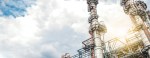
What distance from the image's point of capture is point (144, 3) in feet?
201

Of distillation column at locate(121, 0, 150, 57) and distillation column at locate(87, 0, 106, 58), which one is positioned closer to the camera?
distillation column at locate(121, 0, 150, 57)

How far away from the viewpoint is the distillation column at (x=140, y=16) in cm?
5181

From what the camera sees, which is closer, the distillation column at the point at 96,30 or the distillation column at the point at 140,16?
the distillation column at the point at 140,16

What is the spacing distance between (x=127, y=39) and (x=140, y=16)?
6.59 m

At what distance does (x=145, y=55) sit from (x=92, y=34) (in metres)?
17.1

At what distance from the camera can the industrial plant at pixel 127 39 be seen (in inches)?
2100

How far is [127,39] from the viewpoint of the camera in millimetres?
58188

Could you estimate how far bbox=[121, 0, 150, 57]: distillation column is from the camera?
5181 cm

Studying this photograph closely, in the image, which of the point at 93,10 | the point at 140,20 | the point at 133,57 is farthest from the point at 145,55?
the point at 93,10

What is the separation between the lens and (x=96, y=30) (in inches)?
2512

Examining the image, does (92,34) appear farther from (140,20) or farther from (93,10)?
(140,20)

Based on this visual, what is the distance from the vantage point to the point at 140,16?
187 ft

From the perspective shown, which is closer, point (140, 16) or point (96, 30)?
point (140, 16)

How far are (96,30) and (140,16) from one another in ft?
42.0
